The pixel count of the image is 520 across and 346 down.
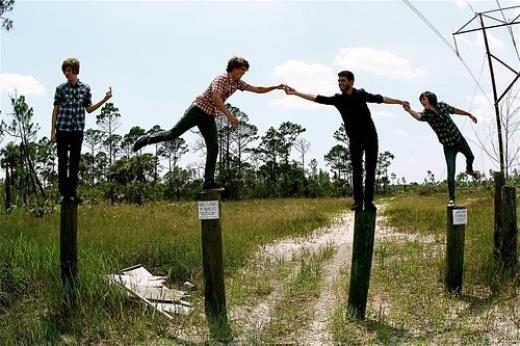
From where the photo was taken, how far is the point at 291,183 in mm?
41969

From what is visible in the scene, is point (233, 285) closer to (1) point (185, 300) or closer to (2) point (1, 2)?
(1) point (185, 300)

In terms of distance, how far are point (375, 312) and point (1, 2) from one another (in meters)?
11.2

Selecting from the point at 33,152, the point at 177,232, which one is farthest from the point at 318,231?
the point at 33,152

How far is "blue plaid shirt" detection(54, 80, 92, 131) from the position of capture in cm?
489

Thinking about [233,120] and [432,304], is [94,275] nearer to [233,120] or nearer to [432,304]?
[233,120]

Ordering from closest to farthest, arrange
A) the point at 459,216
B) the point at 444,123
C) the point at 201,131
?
the point at 201,131 → the point at 459,216 → the point at 444,123

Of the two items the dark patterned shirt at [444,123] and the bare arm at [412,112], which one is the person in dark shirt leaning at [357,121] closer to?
the bare arm at [412,112]

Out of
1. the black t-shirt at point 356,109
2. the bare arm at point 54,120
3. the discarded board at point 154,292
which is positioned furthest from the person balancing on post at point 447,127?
the bare arm at point 54,120

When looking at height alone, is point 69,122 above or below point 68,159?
above

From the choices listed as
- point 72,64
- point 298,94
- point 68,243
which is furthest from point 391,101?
point 68,243

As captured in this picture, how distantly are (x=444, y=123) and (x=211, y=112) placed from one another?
2.80 m

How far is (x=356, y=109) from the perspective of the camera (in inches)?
194

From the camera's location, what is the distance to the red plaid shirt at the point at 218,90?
469 cm

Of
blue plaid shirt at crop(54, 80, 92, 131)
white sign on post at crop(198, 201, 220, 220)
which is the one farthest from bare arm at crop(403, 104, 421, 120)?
blue plaid shirt at crop(54, 80, 92, 131)
